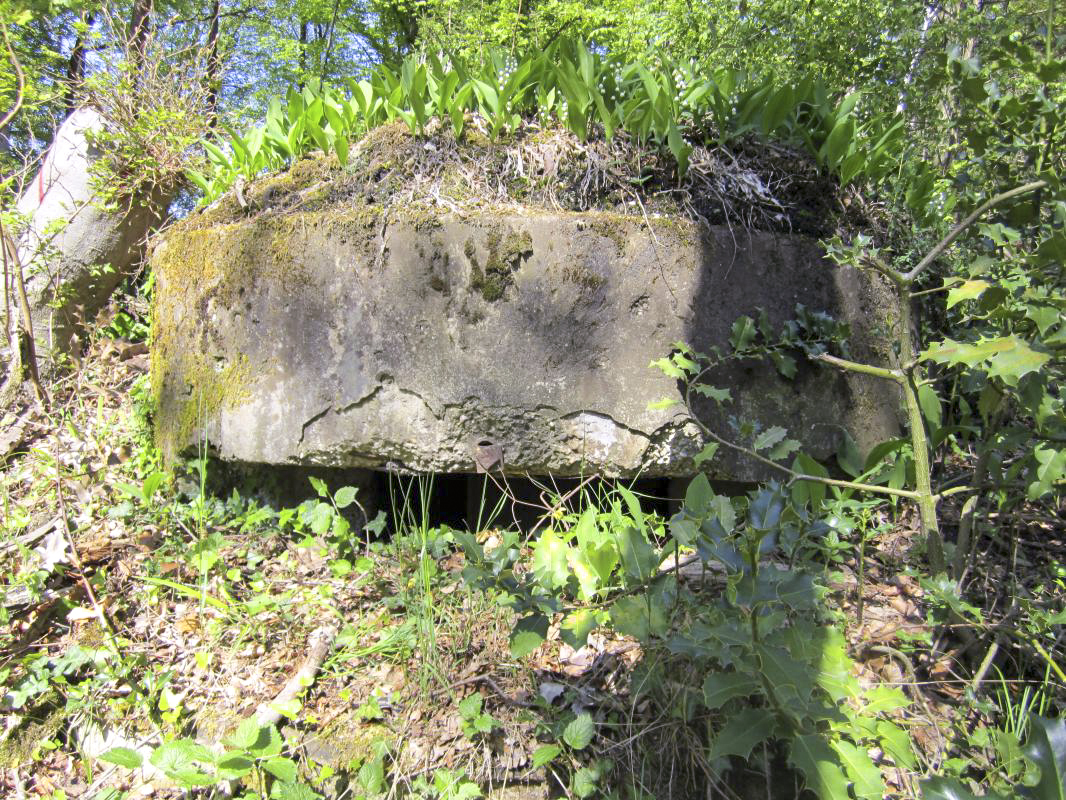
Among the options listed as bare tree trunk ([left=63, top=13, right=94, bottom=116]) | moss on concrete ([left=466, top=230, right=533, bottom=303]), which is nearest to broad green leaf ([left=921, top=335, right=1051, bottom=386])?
moss on concrete ([left=466, top=230, right=533, bottom=303])

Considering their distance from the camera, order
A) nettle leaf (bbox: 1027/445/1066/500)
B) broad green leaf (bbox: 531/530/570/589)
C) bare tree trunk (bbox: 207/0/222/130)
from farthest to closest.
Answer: bare tree trunk (bbox: 207/0/222/130) < broad green leaf (bbox: 531/530/570/589) < nettle leaf (bbox: 1027/445/1066/500)

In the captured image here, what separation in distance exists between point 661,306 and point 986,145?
0.96 meters

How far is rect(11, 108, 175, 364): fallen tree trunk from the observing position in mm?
2963

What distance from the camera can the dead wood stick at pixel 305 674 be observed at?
1.61 metres

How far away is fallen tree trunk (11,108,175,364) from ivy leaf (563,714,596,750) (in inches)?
116

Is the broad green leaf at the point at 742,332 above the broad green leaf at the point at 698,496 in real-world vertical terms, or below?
above

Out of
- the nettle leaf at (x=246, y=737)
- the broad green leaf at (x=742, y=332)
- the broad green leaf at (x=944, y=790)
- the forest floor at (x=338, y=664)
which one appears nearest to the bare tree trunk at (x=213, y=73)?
the forest floor at (x=338, y=664)

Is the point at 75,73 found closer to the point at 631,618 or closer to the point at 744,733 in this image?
the point at 631,618

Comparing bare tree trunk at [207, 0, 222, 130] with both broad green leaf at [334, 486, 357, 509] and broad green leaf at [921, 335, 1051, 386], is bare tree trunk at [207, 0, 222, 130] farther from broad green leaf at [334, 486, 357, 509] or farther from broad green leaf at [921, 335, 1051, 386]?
broad green leaf at [921, 335, 1051, 386]

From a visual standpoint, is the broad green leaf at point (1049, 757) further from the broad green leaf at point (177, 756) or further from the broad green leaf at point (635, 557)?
the broad green leaf at point (177, 756)

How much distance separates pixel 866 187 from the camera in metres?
2.45

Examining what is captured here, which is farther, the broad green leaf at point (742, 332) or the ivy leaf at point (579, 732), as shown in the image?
the broad green leaf at point (742, 332)

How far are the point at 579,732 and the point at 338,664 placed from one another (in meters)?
0.72

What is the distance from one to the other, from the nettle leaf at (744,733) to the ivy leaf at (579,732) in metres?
0.38
